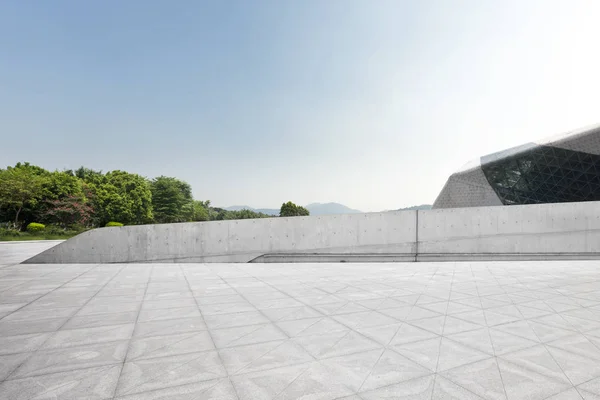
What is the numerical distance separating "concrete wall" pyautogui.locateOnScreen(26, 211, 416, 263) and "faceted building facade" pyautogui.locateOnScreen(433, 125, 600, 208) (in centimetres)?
2459

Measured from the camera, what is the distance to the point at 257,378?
2.88 meters

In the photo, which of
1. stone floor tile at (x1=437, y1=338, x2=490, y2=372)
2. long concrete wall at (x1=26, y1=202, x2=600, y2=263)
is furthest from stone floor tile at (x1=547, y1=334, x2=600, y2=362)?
long concrete wall at (x1=26, y1=202, x2=600, y2=263)

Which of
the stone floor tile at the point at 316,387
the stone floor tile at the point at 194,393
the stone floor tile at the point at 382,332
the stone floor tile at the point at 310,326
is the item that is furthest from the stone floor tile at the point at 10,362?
the stone floor tile at the point at 382,332

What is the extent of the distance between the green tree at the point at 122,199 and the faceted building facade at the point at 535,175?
42.5 m

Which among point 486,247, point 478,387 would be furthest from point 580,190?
point 478,387

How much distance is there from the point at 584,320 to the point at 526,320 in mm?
831

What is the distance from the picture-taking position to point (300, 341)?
3.81m

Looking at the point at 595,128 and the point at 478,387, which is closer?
the point at 478,387

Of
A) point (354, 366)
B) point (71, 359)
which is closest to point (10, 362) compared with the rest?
point (71, 359)

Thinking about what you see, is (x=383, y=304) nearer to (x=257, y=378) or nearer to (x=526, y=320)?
(x=526, y=320)

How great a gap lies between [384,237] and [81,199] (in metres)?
41.1

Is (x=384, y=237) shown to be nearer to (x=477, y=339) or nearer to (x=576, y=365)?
(x=477, y=339)

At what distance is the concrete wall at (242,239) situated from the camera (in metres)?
12.3

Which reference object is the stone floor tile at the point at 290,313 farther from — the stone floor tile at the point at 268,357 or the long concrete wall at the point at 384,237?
the long concrete wall at the point at 384,237
